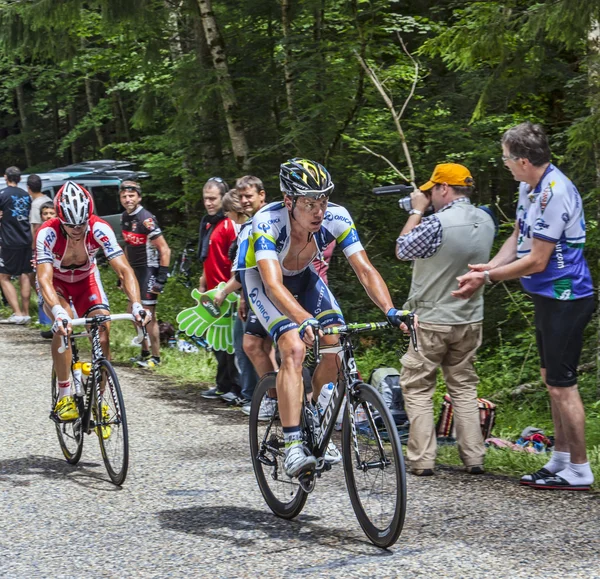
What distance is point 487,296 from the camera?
484 inches

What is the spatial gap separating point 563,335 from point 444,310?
97 centimetres

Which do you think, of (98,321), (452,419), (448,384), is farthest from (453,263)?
(98,321)

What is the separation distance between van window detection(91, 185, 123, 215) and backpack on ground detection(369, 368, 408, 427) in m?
16.9

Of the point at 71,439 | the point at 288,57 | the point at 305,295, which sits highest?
the point at 288,57

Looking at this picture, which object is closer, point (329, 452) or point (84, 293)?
point (329, 452)

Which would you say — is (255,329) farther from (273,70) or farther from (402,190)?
(273,70)

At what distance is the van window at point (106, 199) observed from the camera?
78.0 ft

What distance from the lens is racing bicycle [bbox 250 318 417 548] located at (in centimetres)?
488

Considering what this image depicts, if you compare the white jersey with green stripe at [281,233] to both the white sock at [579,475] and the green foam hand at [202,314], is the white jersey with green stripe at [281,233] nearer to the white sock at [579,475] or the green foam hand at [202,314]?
the white sock at [579,475]

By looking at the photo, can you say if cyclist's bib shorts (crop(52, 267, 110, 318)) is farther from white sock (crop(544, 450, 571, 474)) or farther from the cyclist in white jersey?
white sock (crop(544, 450, 571, 474))

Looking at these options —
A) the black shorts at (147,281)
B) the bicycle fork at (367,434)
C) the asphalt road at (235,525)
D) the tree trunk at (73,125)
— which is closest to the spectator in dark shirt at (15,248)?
the black shorts at (147,281)

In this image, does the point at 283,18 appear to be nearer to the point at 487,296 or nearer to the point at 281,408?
the point at 487,296

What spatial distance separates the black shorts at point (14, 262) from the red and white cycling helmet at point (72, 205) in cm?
909

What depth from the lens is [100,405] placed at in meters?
6.91
